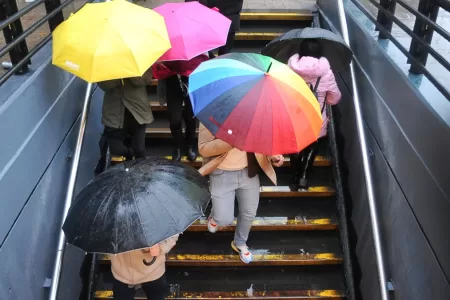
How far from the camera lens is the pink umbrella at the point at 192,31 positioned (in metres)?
3.31

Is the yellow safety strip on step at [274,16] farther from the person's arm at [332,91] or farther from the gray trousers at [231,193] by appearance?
the gray trousers at [231,193]

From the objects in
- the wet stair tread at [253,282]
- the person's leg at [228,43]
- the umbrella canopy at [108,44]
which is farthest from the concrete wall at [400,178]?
the umbrella canopy at [108,44]

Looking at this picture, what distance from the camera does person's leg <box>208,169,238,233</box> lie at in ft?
10.6

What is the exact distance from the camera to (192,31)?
11.0 feet

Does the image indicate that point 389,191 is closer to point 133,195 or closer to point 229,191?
point 229,191

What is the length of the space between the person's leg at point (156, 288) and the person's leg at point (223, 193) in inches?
26.8

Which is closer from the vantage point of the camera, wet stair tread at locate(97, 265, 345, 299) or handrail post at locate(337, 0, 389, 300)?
handrail post at locate(337, 0, 389, 300)

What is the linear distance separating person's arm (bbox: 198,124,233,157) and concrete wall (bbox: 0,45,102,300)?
4.03 feet

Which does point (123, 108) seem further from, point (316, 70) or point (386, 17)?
point (386, 17)

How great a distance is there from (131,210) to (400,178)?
1.98 metres

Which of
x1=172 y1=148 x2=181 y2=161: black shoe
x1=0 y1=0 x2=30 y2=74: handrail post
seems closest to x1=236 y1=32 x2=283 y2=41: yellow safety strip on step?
x1=172 y1=148 x2=181 y2=161: black shoe

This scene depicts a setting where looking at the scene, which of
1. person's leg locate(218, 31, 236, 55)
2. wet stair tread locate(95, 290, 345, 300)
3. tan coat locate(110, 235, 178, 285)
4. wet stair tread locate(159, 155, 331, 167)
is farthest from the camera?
person's leg locate(218, 31, 236, 55)

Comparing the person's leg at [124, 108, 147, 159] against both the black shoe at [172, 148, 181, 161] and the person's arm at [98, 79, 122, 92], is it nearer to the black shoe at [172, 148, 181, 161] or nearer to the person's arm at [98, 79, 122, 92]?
the person's arm at [98, 79, 122, 92]

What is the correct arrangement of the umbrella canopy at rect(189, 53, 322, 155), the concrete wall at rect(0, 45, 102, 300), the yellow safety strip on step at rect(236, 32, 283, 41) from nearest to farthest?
the umbrella canopy at rect(189, 53, 322, 155) → the concrete wall at rect(0, 45, 102, 300) → the yellow safety strip on step at rect(236, 32, 283, 41)
